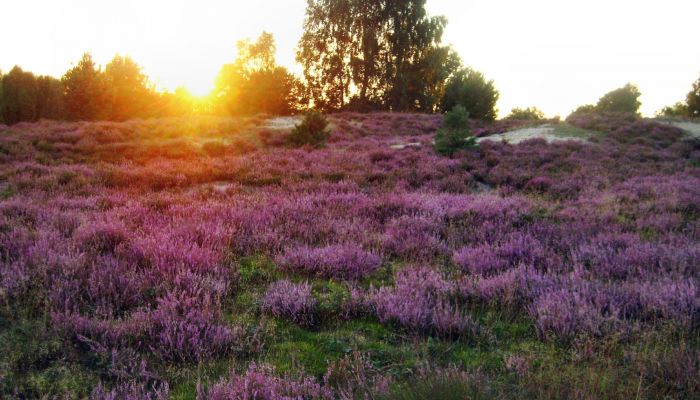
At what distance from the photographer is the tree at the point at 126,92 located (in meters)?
42.7

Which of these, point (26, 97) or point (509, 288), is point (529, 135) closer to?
point (509, 288)

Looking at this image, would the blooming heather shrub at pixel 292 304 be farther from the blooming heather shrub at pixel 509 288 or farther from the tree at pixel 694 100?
the tree at pixel 694 100

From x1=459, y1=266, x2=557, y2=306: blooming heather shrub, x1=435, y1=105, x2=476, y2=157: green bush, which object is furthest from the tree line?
x1=459, y1=266, x2=557, y2=306: blooming heather shrub

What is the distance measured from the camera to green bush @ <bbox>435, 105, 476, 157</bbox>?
14828mm

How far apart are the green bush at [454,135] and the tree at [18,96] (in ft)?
113

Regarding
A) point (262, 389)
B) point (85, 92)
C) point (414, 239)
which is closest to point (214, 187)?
point (414, 239)

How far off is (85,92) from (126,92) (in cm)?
698

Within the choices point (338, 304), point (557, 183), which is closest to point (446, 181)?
point (557, 183)

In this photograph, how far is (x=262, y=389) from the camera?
227cm

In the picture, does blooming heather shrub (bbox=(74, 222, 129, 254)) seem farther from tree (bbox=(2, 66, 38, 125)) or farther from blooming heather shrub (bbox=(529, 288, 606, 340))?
tree (bbox=(2, 66, 38, 125))

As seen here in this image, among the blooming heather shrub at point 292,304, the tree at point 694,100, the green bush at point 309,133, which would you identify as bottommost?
the blooming heather shrub at point 292,304

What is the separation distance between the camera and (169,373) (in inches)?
102

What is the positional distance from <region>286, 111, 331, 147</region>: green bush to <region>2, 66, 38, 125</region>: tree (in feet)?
95.6

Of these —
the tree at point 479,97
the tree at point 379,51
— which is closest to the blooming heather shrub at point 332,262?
the tree at point 479,97
